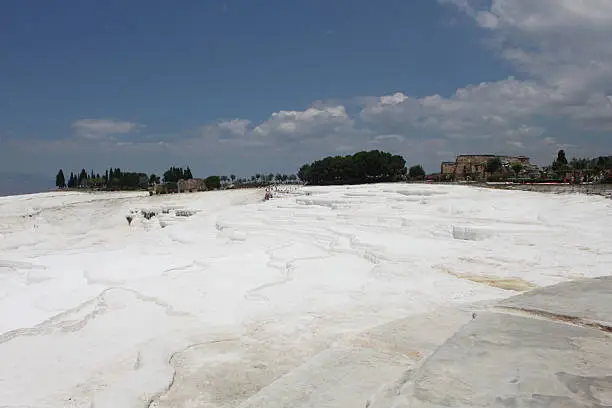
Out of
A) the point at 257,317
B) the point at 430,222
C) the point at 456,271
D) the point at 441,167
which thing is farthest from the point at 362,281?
the point at 441,167

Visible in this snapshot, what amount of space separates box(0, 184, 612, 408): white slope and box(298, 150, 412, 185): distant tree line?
1521 inches

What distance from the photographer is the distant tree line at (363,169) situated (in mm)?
54031

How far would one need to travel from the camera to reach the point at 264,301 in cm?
699

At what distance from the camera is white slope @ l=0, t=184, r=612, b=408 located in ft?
13.7

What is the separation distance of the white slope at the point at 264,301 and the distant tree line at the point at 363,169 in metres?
38.6

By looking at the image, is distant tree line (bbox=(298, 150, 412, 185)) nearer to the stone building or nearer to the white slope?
the stone building

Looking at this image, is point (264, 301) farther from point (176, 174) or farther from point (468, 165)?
point (176, 174)

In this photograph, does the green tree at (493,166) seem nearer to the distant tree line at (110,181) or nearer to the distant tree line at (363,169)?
the distant tree line at (363,169)

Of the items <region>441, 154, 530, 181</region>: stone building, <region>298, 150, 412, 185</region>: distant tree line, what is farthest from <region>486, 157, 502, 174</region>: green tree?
<region>298, 150, 412, 185</region>: distant tree line

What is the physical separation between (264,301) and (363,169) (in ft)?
157

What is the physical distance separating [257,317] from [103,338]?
181 centimetres

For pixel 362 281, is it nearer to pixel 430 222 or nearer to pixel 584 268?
pixel 584 268

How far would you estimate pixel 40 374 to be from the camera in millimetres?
4770

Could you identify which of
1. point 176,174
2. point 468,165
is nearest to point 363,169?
point 468,165
